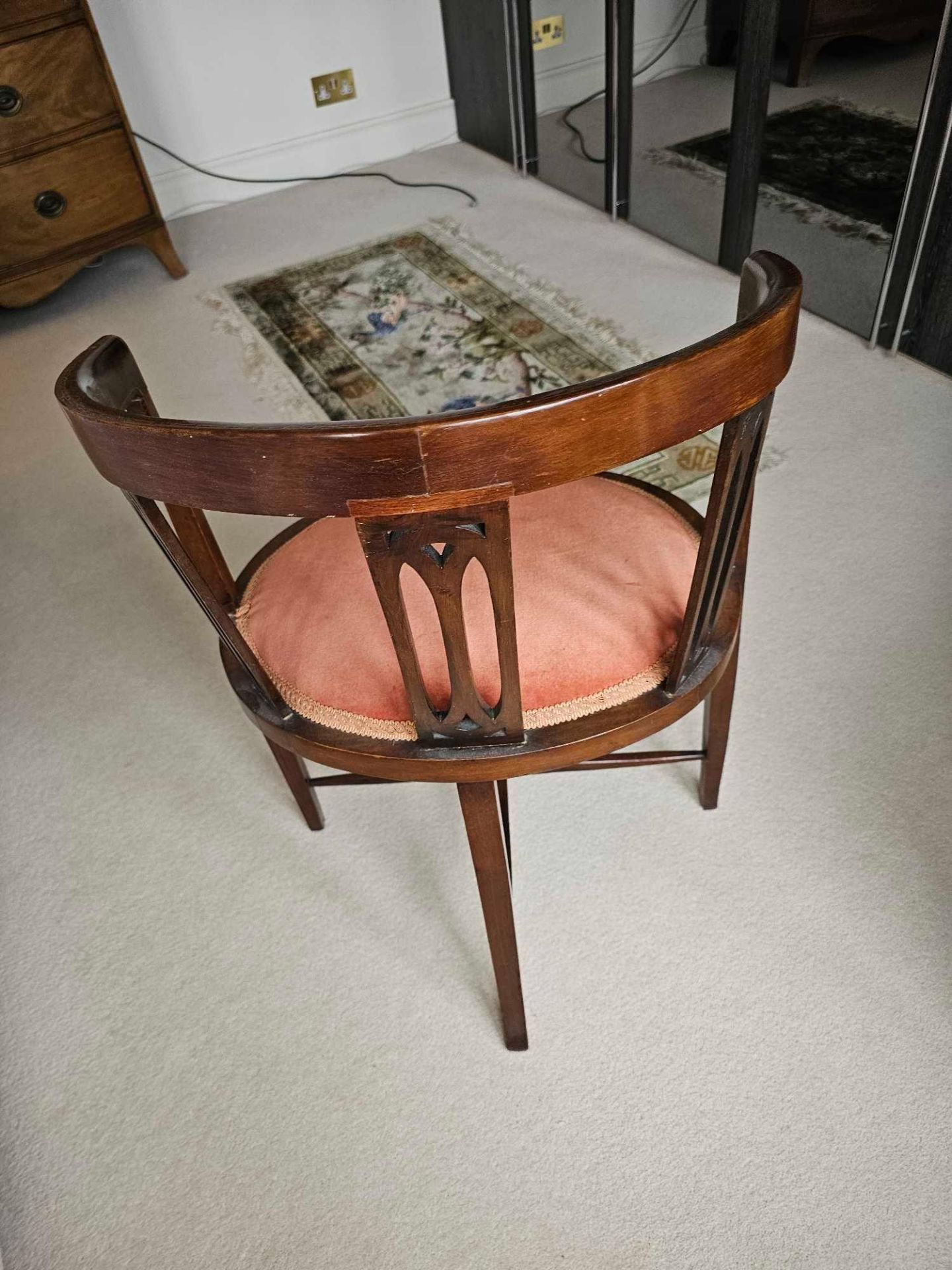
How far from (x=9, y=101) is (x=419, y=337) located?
46.2 inches

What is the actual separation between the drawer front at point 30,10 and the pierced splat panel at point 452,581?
237 cm

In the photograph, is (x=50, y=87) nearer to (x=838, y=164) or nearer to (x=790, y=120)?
(x=790, y=120)

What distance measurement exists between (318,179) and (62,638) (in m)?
2.31

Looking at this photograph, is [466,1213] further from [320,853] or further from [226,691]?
[226,691]

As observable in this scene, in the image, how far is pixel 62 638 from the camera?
70.3 inches

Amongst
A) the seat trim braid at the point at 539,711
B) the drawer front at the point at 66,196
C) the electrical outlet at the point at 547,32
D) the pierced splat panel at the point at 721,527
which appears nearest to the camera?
the pierced splat panel at the point at 721,527

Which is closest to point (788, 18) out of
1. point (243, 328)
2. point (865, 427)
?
point (865, 427)

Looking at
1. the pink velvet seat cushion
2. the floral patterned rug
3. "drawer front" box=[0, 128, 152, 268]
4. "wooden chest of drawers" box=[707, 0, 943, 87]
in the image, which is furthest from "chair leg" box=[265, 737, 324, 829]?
"drawer front" box=[0, 128, 152, 268]

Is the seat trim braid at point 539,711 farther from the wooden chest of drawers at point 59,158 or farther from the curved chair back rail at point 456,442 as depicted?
the wooden chest of drawers at point 59,158

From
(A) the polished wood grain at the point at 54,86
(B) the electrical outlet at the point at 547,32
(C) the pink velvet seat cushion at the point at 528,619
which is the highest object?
(C) the pink velvet seat cushion at the point at 528,619

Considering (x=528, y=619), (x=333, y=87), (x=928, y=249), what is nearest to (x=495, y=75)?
(x=333, y=87)

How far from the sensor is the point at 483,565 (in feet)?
2.32

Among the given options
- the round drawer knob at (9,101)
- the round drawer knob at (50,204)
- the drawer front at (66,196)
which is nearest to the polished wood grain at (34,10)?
the round drawer knob at (9,101)

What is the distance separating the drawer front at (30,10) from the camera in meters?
2.30
